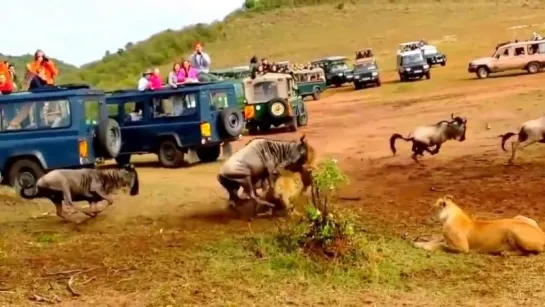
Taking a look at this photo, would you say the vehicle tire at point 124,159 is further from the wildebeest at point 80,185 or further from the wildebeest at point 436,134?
the wildebeest at point 80,185

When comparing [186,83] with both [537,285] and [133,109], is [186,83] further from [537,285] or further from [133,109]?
[537,285]

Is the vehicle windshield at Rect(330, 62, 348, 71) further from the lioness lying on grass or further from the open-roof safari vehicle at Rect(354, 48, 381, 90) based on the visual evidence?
the lioness lying on grass

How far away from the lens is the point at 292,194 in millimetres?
11492

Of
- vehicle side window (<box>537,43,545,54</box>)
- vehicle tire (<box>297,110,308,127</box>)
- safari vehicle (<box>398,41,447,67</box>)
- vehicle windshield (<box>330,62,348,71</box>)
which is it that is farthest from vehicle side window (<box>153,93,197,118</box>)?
safari vehicle (<box>398,41,447,67</box>)

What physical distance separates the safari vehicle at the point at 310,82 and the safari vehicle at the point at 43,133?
2218cm

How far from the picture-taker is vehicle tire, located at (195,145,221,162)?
19.2 meters

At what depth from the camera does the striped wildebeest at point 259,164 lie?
11523 millimetres

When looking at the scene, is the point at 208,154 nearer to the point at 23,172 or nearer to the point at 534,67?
the point at 23,172

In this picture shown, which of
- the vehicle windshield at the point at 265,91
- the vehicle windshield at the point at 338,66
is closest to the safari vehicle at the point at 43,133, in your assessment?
the vehicle windshield at the point at 265,91

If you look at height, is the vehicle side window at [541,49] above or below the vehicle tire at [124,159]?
above

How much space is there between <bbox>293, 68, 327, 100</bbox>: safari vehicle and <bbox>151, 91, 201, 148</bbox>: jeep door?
18585mm

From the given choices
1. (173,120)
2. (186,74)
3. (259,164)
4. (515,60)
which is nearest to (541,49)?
(515,60)

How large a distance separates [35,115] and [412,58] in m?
28.2

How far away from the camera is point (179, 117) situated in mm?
18625
